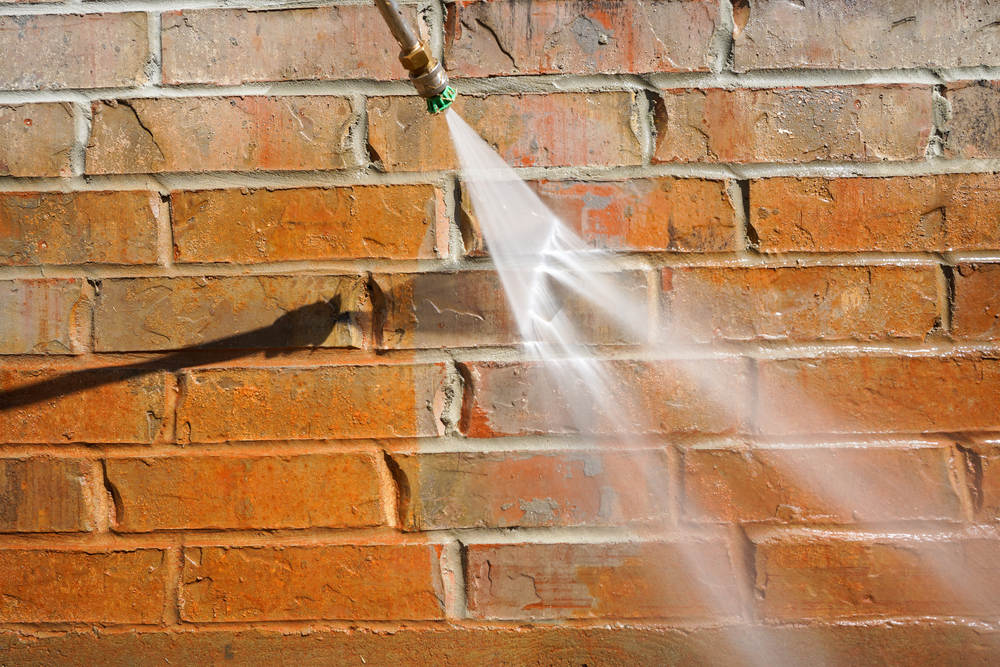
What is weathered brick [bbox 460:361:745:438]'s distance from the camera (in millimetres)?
693

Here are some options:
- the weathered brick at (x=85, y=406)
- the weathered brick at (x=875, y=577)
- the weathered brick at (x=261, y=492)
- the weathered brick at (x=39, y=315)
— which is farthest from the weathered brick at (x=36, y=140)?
the weathered brick at (x=875, y=577)

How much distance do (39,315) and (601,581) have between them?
0.73 meters

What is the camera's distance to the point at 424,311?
0.70 m

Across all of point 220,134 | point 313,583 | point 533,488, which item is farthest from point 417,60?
point 313,583

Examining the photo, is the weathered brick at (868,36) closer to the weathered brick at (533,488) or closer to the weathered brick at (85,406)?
the weathered brick at (533,488)

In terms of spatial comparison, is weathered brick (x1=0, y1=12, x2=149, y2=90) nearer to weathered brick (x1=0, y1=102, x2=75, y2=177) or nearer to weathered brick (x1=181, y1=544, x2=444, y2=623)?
weathered brick (x1=0, y1=102, x2=75, y2=177)

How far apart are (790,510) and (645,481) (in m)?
0.17

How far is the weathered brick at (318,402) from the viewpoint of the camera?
695 mm

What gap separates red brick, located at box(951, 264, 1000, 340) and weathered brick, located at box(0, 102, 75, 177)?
105cm

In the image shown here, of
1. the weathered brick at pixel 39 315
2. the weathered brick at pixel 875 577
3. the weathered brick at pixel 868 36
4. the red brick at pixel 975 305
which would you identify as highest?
the weathered brick at pixel 868 36

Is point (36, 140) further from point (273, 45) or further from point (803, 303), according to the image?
point (803, 303)

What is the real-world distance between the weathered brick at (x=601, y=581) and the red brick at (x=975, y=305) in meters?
0.38

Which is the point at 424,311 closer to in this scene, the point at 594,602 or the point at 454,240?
the point at 454,240

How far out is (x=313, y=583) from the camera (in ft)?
2.29
